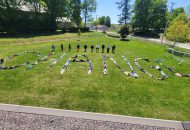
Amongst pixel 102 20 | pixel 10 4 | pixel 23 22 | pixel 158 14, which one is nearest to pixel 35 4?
pixel 23 22

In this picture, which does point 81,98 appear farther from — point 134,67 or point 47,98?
point 134,67

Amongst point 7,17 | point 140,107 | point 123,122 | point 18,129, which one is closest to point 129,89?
point 140,107

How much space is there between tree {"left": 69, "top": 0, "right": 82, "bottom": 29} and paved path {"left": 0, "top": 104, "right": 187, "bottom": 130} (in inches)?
2526

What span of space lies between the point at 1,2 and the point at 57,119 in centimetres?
4559

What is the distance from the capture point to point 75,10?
2709 inches

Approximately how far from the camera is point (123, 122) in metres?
8.16

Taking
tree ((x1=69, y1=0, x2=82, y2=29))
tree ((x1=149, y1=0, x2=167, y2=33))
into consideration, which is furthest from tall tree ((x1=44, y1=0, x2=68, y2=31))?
tree ((x1=149, y1=0, x2=167, y2=33))

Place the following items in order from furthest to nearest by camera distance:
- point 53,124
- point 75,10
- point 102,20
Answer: point 102,20, point 75,10, point 53,124

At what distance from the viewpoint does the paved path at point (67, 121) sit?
300 inches

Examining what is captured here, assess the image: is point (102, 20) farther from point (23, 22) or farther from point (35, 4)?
point (23, 22)

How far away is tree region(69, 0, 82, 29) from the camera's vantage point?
68250mm

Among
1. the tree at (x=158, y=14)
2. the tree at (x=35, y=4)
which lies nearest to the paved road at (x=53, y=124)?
the tree at (x=35, y=4)

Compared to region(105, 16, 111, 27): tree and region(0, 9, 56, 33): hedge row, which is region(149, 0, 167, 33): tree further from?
region(105, 16, 111, 27): tree

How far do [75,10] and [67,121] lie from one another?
65524mm
